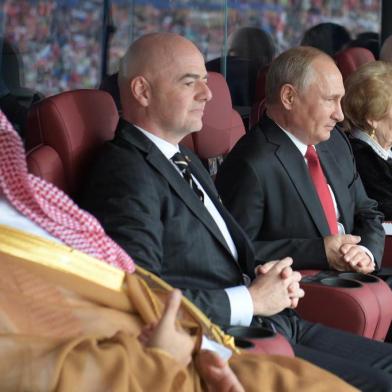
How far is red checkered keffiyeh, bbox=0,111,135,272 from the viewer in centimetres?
237

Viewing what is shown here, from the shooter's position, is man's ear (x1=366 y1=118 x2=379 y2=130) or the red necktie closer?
the red necktie

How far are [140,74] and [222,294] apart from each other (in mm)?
726

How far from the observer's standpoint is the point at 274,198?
382 cm

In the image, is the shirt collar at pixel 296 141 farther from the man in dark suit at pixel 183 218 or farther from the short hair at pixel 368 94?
the short hair at pixel 368 94

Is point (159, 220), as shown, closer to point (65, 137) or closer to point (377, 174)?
point (65, 137)

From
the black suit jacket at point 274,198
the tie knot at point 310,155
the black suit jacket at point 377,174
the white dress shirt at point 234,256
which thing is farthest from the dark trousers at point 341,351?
the black suit jacket at point 377,174

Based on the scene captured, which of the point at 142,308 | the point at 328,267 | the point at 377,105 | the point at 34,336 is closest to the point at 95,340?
the point at 34,336

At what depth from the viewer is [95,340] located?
216 cm

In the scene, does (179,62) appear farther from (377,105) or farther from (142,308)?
(377,105)

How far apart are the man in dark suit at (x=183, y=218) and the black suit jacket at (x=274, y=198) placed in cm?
34

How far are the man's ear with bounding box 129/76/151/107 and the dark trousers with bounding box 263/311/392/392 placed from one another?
29.2 inches

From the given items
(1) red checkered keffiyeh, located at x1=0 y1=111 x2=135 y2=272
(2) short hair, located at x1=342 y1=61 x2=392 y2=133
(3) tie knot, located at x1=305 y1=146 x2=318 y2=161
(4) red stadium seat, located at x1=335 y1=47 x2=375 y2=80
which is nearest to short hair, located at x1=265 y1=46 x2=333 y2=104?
(3) tie knot, located at x1=305 y1=146 x2=318 y2=161

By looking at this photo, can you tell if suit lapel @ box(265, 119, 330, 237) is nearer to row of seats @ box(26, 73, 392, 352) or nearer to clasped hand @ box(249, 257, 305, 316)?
row of seats @ box(26, 73, 392, 352)

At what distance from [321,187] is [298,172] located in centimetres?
16
